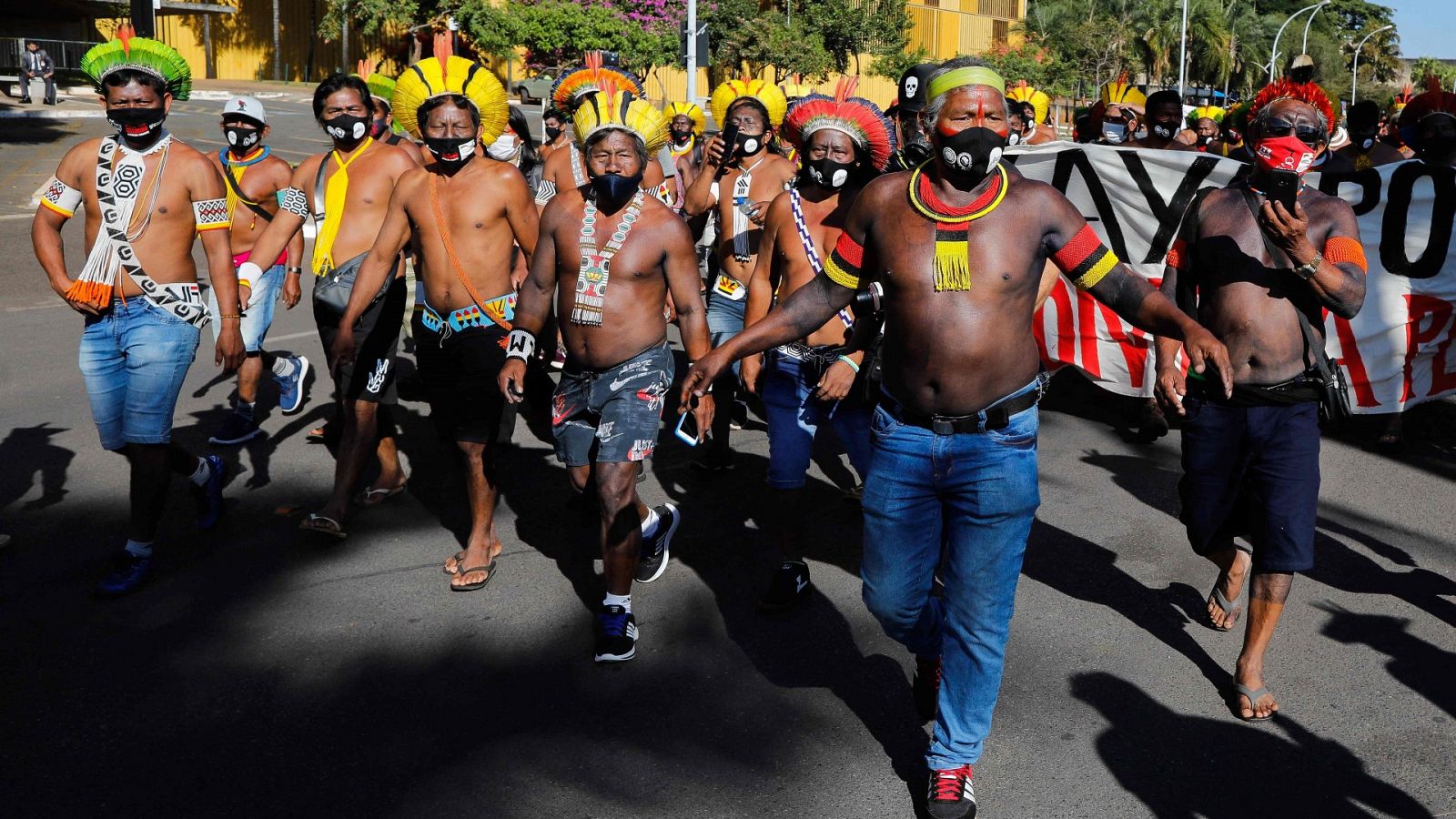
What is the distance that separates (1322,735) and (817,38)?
4184cm

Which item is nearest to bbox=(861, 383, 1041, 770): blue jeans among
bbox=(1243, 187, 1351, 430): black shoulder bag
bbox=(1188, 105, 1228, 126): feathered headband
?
bbox=(1243, 187, 1351, 430): black shoulder bag

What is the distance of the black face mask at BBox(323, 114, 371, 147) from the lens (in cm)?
648

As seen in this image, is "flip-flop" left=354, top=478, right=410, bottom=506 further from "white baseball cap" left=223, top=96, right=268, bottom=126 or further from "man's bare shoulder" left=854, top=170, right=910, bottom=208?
"man's bare shoulder" left=854, top=170, right=910, bottom=208

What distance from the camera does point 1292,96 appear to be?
4.61 metres

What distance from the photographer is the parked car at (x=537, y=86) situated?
1229 centimetres

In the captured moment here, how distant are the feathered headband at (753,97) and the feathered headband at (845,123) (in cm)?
174

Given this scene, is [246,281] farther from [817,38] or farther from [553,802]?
[817,38]

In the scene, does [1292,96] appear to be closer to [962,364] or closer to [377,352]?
[962,364]

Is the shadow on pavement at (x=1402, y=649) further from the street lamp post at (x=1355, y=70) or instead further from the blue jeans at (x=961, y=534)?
the street lamp post at (x=1355, y=70)

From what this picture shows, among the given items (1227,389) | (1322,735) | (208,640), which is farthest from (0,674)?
(1322,735)

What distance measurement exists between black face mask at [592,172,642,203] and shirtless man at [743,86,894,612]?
0.71 m

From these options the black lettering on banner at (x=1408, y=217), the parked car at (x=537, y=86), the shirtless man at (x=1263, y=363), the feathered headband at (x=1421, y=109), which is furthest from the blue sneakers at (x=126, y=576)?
the feathered headband at (x=1421, y=109)

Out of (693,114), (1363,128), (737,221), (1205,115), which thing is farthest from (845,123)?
(1205,115)

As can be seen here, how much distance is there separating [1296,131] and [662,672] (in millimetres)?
2842
